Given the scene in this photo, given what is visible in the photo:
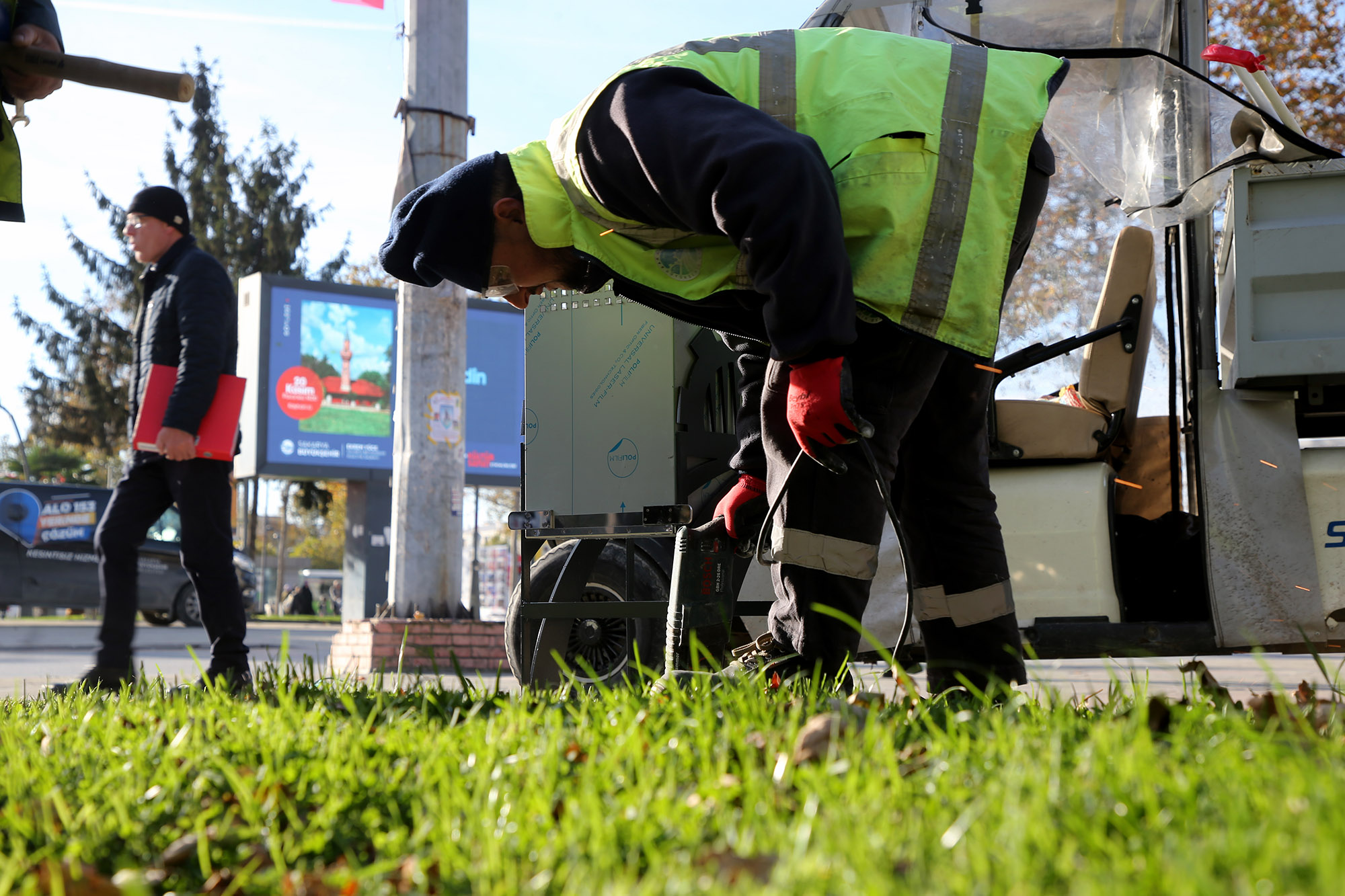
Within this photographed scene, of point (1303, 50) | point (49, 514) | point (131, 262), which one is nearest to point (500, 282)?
point (1303, 50)

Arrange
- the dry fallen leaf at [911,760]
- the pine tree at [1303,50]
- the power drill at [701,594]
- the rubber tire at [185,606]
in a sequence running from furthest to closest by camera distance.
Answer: the rubber tire at [185,606], the pine tree at [1303,50], the power drill at [701,594], the dry fallen leaf at [911,760]

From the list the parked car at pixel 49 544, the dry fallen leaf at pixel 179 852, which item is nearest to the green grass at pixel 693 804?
the dry fallen leaf at pixel 179 852

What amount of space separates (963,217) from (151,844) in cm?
194

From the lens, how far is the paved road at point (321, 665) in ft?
12.4

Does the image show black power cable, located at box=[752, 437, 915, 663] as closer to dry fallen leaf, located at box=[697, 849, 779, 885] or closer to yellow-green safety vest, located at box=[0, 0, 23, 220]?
dry fallen leaf, located at box=[697, 849, 779, 885]

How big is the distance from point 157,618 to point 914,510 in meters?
18.4

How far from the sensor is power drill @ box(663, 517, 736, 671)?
308 cm

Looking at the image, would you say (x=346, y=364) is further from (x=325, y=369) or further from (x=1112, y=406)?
(x=1112, y=406)

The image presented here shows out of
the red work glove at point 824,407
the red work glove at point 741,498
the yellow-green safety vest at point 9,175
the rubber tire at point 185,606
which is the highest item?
the yellow-green safety vest at point 9,175

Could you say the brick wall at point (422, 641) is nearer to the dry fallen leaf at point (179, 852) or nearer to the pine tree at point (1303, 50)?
the dry fallen leaf at point (179, 852)

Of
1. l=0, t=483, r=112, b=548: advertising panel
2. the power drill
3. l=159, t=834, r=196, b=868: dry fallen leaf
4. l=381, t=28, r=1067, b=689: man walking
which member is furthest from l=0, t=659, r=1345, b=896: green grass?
l=0, t=483, r=112, b=548: advertising panel

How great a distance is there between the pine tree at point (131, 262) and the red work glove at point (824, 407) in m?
32.2

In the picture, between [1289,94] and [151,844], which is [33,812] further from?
[1289,94]

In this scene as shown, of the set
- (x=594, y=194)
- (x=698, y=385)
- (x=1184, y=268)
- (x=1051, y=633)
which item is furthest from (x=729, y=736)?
(x=1184, y=268)
